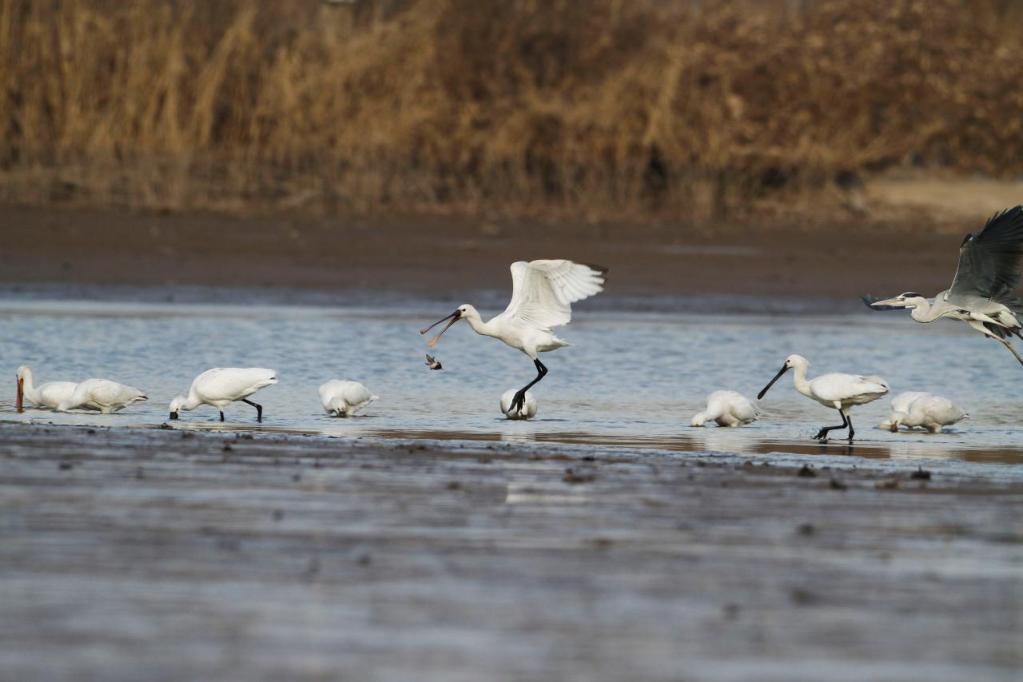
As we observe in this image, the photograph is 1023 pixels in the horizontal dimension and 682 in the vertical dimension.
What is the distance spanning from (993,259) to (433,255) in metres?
8.68

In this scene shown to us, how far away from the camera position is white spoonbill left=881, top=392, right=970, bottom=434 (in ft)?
37.2

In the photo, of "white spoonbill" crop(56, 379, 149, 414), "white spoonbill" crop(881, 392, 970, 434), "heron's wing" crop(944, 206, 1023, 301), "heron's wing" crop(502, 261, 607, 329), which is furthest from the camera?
"heron's wing" crop(502, 261, 607, 329)

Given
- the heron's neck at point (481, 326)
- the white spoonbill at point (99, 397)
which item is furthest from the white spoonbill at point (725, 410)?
the white spoonbill at point (99, 397)

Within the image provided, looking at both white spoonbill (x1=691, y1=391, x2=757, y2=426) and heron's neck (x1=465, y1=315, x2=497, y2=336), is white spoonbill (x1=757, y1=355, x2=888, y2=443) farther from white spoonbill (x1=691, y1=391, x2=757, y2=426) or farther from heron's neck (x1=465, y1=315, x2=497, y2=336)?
heron's neck (x1=465, y1=315, x2=497, y2=336)

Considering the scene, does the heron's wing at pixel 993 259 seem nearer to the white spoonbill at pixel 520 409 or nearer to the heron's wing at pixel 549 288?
the heron's wing at pixel 549 288

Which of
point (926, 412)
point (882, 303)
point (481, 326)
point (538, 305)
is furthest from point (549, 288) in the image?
point (926, 412)

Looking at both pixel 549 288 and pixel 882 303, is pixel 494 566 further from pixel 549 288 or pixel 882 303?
pixel 549 288

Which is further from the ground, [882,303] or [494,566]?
[882,303]

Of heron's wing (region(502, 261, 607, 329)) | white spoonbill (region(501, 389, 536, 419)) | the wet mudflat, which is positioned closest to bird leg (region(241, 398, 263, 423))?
white spoonbill (region(501, 389, 536, 419))

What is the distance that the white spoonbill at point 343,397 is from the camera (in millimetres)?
11422

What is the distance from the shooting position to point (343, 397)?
1142 centimetres

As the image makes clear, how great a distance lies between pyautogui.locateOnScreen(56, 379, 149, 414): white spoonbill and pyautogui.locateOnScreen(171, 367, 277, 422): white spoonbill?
28 centimetres

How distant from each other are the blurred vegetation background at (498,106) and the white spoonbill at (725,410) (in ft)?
36.4

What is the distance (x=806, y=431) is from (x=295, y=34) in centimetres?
1366
